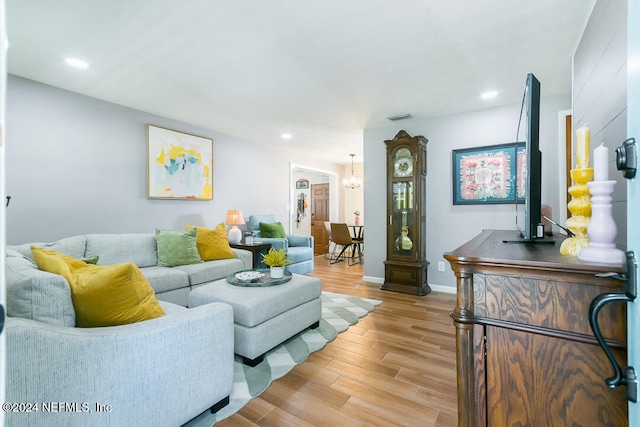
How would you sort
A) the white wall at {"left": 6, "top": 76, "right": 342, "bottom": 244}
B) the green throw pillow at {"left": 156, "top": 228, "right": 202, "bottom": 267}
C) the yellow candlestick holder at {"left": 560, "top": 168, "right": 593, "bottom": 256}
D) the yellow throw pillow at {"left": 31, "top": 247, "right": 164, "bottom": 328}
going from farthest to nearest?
the green throw pillow at {"left": 156, "top": 228, "right": 202, "bottom": 267}, the white wall at {"left": 6, "top": 76, "right": 342, "bottom": 244}, the yellow throw pillow at {"left": 31, "top": 247, "right": 164, "bottom": 328}, the yellow candlestick holder at {"left": 560, "top": 168, "right": 593, "bottom": 256}

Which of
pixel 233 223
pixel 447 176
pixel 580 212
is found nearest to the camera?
pixel 580 212

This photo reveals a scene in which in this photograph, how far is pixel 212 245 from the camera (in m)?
3.57

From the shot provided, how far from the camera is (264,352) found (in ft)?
6.69

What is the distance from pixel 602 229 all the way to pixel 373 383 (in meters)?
1.51

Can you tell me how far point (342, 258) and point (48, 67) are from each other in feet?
18.0

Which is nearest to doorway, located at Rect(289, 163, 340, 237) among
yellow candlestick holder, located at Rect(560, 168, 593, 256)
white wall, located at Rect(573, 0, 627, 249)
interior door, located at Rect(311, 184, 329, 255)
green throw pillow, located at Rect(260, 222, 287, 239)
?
interior door, located at Rect(311, 184, 329, 255)

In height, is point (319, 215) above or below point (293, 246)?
above

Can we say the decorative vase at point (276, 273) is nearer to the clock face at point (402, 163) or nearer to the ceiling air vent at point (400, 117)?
the clock face at point (402, 163)

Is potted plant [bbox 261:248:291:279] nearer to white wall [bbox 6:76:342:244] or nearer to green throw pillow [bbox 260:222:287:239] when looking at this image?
white wall [bbox 6:76:342:244]

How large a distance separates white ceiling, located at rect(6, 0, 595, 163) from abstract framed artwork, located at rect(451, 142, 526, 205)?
56cm

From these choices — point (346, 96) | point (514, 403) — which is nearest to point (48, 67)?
point (346, 96)

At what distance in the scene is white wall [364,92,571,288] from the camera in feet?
10.5

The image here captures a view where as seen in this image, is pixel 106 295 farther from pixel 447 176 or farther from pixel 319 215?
pixel 319 215

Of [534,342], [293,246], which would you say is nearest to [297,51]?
[534,342]
